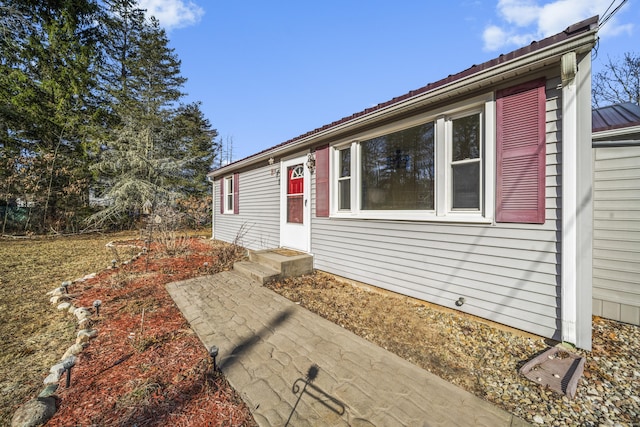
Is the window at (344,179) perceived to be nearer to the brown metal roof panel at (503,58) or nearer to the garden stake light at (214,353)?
Answer: the brown metal roof panel at (503,58)

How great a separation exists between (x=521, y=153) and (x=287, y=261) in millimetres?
3854

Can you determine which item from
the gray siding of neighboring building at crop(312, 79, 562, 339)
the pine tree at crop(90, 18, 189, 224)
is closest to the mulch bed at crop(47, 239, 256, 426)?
the gray siding of neighboring building at crop(312, 79, 562, 339)

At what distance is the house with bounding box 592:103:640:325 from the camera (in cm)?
308

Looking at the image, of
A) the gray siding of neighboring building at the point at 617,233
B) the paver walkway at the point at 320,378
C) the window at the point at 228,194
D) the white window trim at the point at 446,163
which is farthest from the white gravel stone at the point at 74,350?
the window at the point at 228,194

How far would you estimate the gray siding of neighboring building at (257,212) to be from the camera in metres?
6.84

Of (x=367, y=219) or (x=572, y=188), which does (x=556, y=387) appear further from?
(x=367, y=219)

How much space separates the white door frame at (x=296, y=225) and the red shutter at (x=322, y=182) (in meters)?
0.34

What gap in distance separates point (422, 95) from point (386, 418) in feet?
11.5

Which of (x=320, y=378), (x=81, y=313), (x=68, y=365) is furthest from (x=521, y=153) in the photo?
(x=81, y=313)

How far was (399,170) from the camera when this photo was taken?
4172mm

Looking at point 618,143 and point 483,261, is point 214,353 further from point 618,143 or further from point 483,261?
point 618,143

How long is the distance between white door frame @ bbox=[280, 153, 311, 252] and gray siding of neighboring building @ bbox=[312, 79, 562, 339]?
1.44 meters

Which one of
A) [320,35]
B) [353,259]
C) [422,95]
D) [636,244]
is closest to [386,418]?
[353,259]

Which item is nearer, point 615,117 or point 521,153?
point 521,153
